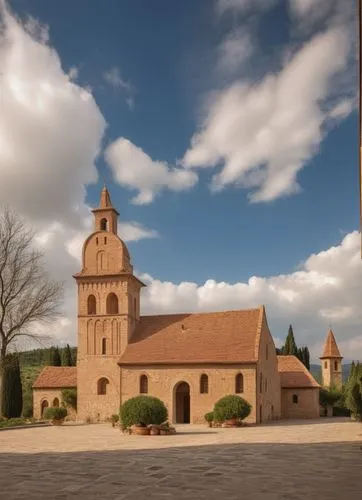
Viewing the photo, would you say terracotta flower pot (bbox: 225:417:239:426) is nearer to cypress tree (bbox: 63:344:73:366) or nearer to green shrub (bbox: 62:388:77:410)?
green shrub (bbox: 62:388:77:410)

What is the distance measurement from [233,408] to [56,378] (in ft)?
66.0

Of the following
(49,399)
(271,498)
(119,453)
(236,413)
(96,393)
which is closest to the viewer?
(271,498)

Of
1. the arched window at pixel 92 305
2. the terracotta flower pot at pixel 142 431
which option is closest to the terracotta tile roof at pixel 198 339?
the arched window at pixel 92 305

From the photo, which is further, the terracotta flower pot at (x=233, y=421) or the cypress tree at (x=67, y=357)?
the cypress tree at (x=67, y=357)

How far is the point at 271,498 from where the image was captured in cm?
1195

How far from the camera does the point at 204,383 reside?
42.1m

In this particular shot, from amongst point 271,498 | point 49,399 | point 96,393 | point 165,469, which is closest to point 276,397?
point 96,393

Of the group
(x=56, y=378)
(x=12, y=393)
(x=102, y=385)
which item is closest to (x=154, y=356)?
(x=102, y=385)

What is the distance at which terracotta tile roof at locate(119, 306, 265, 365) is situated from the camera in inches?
1650

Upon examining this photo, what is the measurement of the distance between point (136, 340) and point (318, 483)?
32.8 metres

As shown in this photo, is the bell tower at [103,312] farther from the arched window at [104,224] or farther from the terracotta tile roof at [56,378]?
the terracotta tile roof at [56,378]

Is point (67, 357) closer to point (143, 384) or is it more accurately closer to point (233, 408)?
point (143, 384)

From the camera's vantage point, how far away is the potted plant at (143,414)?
1165 inches

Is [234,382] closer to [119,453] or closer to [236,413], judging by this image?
[236,413]
